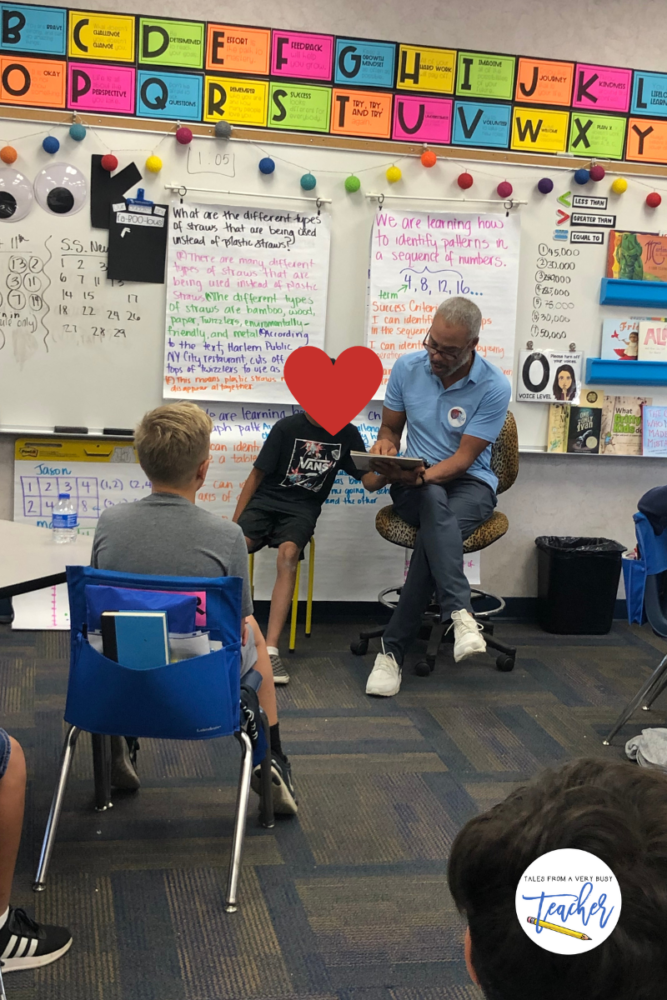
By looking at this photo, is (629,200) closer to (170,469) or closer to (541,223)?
(541,223)

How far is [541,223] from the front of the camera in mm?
3994

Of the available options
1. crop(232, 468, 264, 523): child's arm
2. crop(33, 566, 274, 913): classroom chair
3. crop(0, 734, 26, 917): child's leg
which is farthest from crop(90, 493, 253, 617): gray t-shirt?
crop(232, 468, 264, 523): child's arm

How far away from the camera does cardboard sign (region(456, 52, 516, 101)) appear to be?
12.6 ft

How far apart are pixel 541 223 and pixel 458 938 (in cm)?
305

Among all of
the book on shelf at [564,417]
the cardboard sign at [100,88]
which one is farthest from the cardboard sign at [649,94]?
the cardboard sign at [100,88]

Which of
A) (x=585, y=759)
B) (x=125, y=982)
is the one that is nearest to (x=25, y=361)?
(x=125, y=982)

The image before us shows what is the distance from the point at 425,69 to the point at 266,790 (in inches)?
118

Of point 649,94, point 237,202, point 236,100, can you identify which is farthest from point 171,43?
point 649,94

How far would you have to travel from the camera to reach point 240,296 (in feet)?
12.5

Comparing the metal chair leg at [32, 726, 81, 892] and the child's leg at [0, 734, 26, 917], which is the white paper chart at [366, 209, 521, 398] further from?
the child's leg at [0, 734, 26, 917]

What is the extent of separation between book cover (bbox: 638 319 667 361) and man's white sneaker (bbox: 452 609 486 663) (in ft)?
5.44

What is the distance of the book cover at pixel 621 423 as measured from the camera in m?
4.17

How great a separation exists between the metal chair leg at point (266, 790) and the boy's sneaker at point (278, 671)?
96cm

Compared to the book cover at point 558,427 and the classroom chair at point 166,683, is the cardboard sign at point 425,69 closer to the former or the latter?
the book cover at point 558,427
